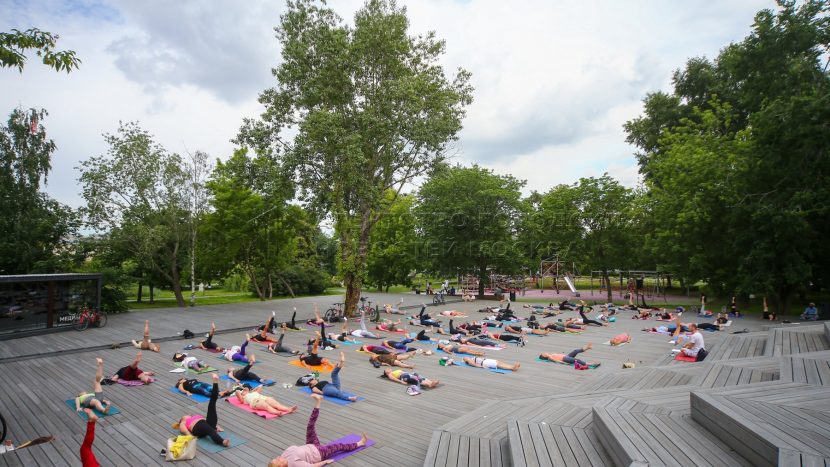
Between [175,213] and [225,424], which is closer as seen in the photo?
[225,424]

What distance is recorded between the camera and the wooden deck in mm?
5926

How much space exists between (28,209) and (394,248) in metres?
25.3

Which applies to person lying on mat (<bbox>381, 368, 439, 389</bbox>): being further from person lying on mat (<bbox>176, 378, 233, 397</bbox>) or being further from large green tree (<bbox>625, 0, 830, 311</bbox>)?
large green tree (<bbox>625, 0, 830, 311</bbox>)

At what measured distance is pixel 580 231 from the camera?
3070 cm

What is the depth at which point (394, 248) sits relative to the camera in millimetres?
37156

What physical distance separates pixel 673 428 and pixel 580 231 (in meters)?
27.0

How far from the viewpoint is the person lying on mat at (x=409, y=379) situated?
10.1 m

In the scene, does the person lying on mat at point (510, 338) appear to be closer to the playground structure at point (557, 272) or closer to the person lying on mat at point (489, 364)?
the person lying on mat at point (489, 364)

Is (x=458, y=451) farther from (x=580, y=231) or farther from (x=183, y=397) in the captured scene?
(x=580, y=231)

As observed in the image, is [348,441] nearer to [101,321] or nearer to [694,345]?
[694,345]

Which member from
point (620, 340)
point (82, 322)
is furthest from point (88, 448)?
point (620, 340)

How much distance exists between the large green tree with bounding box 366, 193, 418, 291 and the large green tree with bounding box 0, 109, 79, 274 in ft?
72.8

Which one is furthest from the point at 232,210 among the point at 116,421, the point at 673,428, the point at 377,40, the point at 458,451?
the point at 673,428

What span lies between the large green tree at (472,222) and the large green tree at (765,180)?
10.3m
